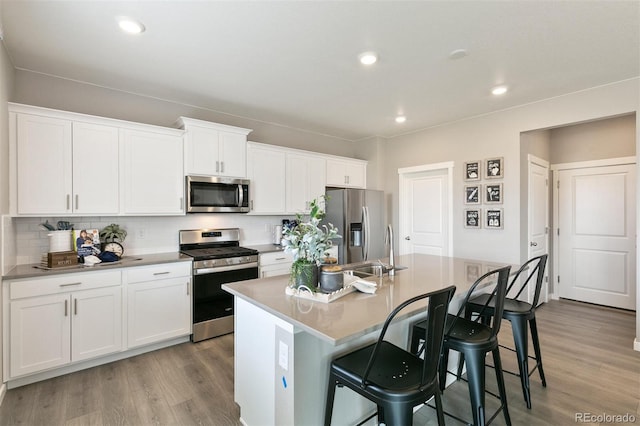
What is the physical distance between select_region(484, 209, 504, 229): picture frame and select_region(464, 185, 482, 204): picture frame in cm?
20

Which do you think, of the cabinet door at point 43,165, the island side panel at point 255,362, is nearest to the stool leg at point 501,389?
the island side panel at point 255,362

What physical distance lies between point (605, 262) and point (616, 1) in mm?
3806

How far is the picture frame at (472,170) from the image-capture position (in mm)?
4121

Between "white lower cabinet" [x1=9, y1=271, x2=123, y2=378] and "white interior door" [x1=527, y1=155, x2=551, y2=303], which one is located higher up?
"white interior door" [x1=527, y1=155, x2=551, y2=303]

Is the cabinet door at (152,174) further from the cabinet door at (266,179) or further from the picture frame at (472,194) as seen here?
the picture frame at (472,194)

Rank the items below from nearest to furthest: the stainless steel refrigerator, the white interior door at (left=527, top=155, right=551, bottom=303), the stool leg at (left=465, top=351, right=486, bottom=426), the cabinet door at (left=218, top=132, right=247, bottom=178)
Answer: the stool leg at (left=465, top=351, right=486, bottom=426) < the cabinet door at (left=218, top=132, right=247, bottom=178) < the white interior door at (left=527, top=155, right=551, bottom=303) < the stainless steel refrigerator

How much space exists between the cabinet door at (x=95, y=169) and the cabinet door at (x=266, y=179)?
1432 mm

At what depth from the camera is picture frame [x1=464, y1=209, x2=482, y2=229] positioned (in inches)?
162

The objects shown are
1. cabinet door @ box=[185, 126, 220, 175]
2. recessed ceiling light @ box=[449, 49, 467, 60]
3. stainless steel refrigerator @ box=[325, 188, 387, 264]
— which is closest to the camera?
recessed ceiling light @ box=[449, 49, 467, 60]

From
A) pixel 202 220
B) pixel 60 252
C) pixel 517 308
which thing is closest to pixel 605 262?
pixel 517 308

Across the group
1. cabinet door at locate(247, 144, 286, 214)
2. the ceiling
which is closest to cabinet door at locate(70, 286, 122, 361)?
cabinet door at locate(247, 144, 286, 214)

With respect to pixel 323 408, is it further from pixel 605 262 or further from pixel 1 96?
pixel 605 262

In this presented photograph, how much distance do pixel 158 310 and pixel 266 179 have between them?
6.39ft

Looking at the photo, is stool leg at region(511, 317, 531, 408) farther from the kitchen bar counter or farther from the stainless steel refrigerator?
the kitchen bar counter
